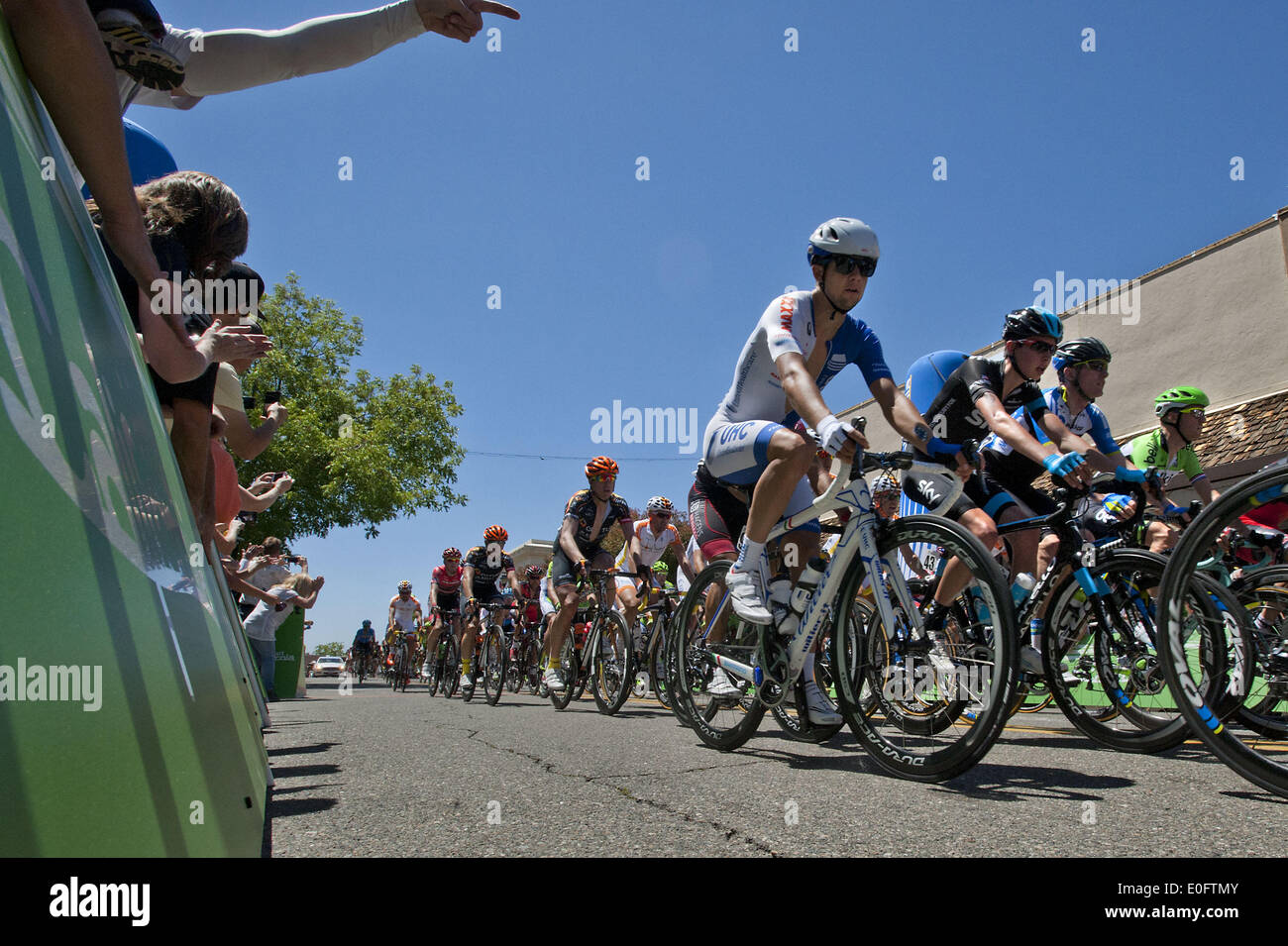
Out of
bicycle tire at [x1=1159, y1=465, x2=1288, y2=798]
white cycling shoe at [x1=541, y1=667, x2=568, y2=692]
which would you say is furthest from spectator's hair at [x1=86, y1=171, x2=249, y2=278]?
white cycling shoe at [x1=541, y1=667, x2=568, y2=692]

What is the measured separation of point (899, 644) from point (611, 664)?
4.87 meters

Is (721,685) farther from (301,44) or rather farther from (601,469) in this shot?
(601,469)

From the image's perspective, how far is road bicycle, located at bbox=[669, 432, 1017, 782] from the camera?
270 centimetres

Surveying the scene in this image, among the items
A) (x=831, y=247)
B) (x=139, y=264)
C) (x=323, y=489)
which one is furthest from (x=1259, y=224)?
(x=323, y=489)

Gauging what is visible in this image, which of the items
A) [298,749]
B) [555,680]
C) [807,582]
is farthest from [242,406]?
[555,680]

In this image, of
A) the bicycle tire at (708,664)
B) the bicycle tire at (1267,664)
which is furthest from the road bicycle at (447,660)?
the bicycle tire at (1267,664)

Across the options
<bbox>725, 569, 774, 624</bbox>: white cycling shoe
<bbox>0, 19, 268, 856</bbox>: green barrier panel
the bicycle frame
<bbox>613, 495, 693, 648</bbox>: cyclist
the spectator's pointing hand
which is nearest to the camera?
<bbox>0, 19, 268, 856</bbox>: green barrier panel

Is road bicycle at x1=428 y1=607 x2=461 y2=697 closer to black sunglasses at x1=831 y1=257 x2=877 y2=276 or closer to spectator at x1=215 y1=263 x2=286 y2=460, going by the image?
spectator at x1=215 y1=263 x2=286 y2=460

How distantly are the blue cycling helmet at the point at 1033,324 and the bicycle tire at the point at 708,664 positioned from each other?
2150mm

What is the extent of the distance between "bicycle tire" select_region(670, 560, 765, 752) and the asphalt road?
0.41ft

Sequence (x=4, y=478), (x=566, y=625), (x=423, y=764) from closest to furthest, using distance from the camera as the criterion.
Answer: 1. (x=4, y=478)
2. (x=423, y=764)
3. (x=566, y=625)

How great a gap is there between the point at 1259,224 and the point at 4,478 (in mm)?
20613
